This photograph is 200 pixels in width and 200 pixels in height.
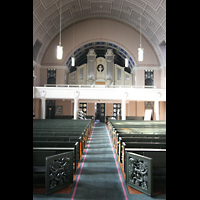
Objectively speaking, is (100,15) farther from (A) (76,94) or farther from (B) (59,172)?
(B) (59,172)

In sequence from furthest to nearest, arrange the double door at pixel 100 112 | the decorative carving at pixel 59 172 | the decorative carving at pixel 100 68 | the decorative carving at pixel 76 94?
the double door at pixel 100 112
the decorative carving at pixel 100 68
the decorative carving at pixel 76 94
the decorative carving at pixel 59 172

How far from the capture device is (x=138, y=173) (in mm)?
3199

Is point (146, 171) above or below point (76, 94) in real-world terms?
below

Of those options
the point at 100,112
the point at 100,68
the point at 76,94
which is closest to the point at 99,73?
the point at 100,68

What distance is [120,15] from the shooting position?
17.0 meters

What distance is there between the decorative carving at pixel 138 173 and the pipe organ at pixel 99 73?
16.6 meters

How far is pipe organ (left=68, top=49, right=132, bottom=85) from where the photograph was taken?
19.6 metres

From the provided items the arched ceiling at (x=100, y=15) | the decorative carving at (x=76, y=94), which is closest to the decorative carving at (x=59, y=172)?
the decorative carving at (x=76, y=94)

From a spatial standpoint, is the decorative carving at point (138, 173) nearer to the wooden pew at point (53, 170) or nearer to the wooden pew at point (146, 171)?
the wooden pew at point (146, 171)

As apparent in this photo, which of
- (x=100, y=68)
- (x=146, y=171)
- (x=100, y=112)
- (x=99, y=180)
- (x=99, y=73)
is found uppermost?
(x=100, y=68)

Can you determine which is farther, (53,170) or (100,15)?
(100,15)

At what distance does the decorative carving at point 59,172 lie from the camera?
3.10 m

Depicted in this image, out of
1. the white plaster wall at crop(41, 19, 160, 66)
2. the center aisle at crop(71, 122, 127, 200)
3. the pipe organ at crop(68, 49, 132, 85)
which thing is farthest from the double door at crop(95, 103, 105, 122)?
the center aisle at crop(71, 122, 127, 200)

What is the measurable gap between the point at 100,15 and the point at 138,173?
17812 millimetres
